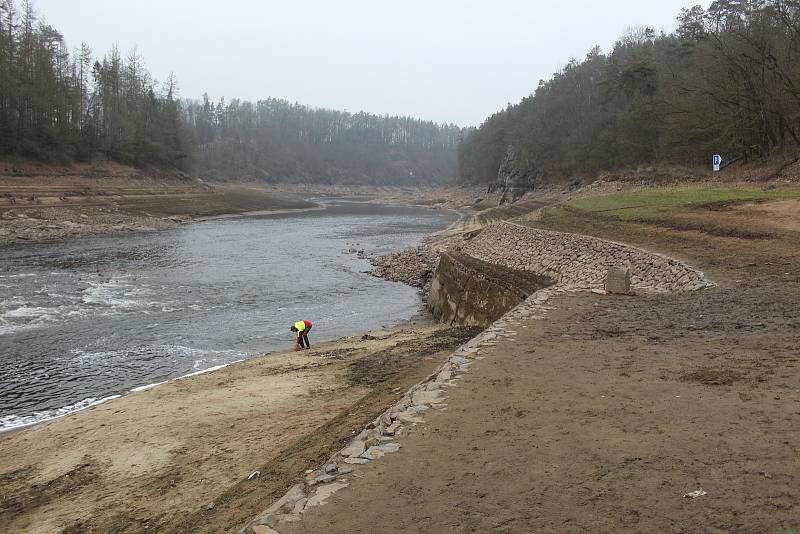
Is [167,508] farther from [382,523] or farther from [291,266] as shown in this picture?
[291,266]

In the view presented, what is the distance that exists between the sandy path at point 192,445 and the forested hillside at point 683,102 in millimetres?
36701

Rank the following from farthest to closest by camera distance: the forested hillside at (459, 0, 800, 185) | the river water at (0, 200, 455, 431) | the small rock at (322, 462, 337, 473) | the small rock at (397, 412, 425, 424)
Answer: the forested hillside at (459, 0, 800, 185)
the river water at (0, 200, 455, 431)
the small rock at (397, 412, 425, 424)
the small rock at (322, 462, 337, 473)

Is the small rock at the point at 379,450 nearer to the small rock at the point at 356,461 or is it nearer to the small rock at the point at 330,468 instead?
the small rock at the point at 356,461

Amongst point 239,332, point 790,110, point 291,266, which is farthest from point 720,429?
point 790,110

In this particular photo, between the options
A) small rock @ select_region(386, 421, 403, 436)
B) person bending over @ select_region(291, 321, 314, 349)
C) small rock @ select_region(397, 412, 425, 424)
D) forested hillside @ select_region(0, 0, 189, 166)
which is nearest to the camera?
small rock @ select_region(386, 421, 403, 436)

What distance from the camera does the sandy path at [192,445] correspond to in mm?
7176

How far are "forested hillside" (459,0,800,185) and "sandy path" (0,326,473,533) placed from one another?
36.7 meters

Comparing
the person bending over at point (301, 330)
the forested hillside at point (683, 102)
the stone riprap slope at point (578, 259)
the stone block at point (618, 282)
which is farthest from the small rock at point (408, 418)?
the forested hillside at point (683, 102)

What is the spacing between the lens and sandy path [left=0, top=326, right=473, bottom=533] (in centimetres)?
718

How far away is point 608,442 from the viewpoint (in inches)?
235

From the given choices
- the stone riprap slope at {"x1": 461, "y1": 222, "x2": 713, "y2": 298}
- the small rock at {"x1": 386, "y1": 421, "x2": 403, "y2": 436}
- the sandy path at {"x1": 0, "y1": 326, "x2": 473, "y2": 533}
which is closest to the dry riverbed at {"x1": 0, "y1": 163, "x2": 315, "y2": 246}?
the stone riprap slope at {"x1": 461, "y1": 222, "x2": 713, "y2": 298}

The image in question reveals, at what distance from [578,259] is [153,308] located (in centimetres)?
1662

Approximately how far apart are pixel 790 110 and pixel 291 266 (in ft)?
109

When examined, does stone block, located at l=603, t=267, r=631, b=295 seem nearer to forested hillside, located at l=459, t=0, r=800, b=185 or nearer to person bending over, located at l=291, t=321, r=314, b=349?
person bending over, located at l=291, t=321, r=314, b=349
